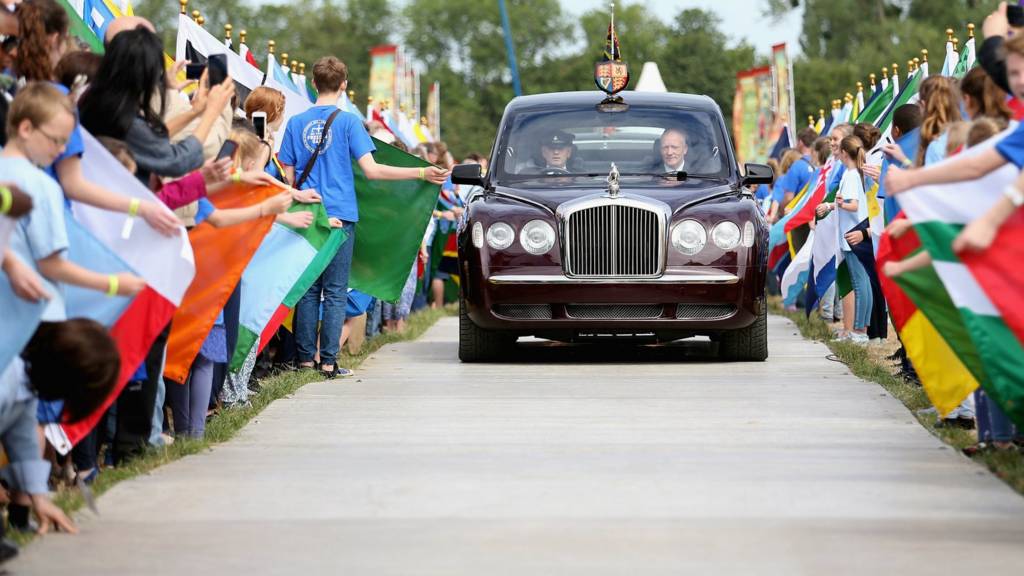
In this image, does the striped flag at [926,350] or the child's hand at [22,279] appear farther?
the striped flag at [926,350]

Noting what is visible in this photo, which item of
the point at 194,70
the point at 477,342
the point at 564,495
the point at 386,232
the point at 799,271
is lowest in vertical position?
the point at 477,342

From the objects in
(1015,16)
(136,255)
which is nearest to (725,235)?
(1015,16)

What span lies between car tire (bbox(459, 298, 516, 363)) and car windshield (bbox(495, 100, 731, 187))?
113 cm

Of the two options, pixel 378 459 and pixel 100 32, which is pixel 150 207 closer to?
pixel 378 459

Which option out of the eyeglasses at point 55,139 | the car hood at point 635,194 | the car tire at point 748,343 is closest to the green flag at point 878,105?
the car hood at point 635,194

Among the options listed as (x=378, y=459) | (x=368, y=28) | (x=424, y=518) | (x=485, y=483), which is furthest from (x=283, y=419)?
(x=368, y=28)

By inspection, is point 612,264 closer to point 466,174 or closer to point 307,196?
point 466,174

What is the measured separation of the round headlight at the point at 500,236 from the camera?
44.9 ft

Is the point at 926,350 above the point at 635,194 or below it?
below

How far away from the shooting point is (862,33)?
10188 centimetres

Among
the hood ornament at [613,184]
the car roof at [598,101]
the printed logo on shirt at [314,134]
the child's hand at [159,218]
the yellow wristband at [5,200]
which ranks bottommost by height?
the hood ornament at [613,184]

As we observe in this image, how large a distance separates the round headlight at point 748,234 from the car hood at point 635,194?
1.28ft

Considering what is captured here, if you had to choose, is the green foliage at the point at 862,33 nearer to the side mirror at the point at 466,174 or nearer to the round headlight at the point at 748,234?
the side mirror at the point at 466,174

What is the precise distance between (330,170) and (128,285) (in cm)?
610
